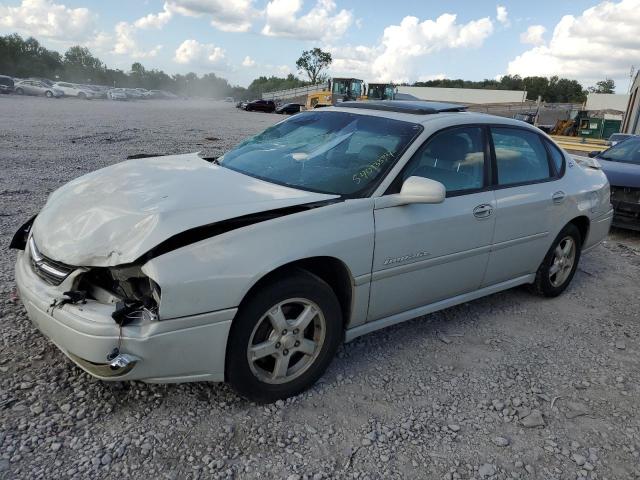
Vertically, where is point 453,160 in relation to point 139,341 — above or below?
above

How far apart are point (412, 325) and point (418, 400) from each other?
99 centimetres

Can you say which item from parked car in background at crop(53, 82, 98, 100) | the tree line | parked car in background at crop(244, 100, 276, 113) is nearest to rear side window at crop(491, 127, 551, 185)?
parked car in background at crop(244, 100, 276, 113)

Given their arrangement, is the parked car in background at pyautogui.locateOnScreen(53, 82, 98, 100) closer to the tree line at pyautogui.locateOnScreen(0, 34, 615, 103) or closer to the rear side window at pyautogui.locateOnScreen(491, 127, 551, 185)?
the tree line at pyautogui.locateOnScreen(0, 34, 615, 103)

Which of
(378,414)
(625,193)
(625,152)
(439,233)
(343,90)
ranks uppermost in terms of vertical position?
(343,90)

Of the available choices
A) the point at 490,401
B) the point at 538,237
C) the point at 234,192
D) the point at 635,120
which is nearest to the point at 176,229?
the point at 234,192

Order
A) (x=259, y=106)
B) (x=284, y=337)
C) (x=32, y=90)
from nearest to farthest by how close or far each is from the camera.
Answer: (x=284, y=337) → (x=32, y=90) → (x=259, y=106)

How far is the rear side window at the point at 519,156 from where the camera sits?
12.5 feet

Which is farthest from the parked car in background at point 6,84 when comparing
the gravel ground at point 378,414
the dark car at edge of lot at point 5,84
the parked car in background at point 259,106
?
the gravel ground at point 378,414

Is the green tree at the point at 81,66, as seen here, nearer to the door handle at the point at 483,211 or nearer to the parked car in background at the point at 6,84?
the parked car in background at the point at 6,84

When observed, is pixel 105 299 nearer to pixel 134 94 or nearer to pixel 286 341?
pixel 286 341

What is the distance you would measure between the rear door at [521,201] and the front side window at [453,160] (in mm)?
189

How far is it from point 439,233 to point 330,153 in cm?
90

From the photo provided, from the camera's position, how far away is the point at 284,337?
268 cm

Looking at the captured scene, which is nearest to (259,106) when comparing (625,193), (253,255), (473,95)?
(473,95)
